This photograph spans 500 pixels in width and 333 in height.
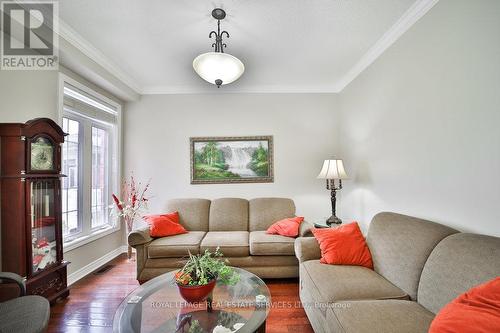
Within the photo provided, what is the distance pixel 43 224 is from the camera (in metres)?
2.19

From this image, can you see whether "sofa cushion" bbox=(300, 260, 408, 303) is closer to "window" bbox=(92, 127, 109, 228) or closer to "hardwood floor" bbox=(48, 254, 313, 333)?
"hardwood floor" bbox=(48, 254, 313, 333)

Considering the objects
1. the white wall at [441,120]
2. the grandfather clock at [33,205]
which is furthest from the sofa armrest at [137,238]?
the white wall at [441,120]

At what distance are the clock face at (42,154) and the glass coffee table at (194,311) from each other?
1.52 m

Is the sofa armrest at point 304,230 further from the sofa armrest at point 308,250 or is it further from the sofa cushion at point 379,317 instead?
the sofa cushion at point 379,317

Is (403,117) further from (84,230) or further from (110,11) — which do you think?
(84,230)

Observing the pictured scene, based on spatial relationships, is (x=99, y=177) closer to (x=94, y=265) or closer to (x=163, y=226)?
(x=94, y=265)

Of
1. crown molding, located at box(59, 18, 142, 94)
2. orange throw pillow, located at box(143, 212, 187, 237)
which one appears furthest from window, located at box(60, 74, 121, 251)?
orange throw pillow, located at box(143, 212, 187, 237)

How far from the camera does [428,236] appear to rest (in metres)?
1.59

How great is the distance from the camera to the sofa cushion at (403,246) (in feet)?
5.09

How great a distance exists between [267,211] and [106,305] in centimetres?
214

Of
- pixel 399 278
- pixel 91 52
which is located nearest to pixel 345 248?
pixel 399 278

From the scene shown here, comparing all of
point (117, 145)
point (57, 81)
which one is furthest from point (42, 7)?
point (117, 145)

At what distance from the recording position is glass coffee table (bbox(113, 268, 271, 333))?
4.40 ft

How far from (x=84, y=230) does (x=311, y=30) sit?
363 centimetres
